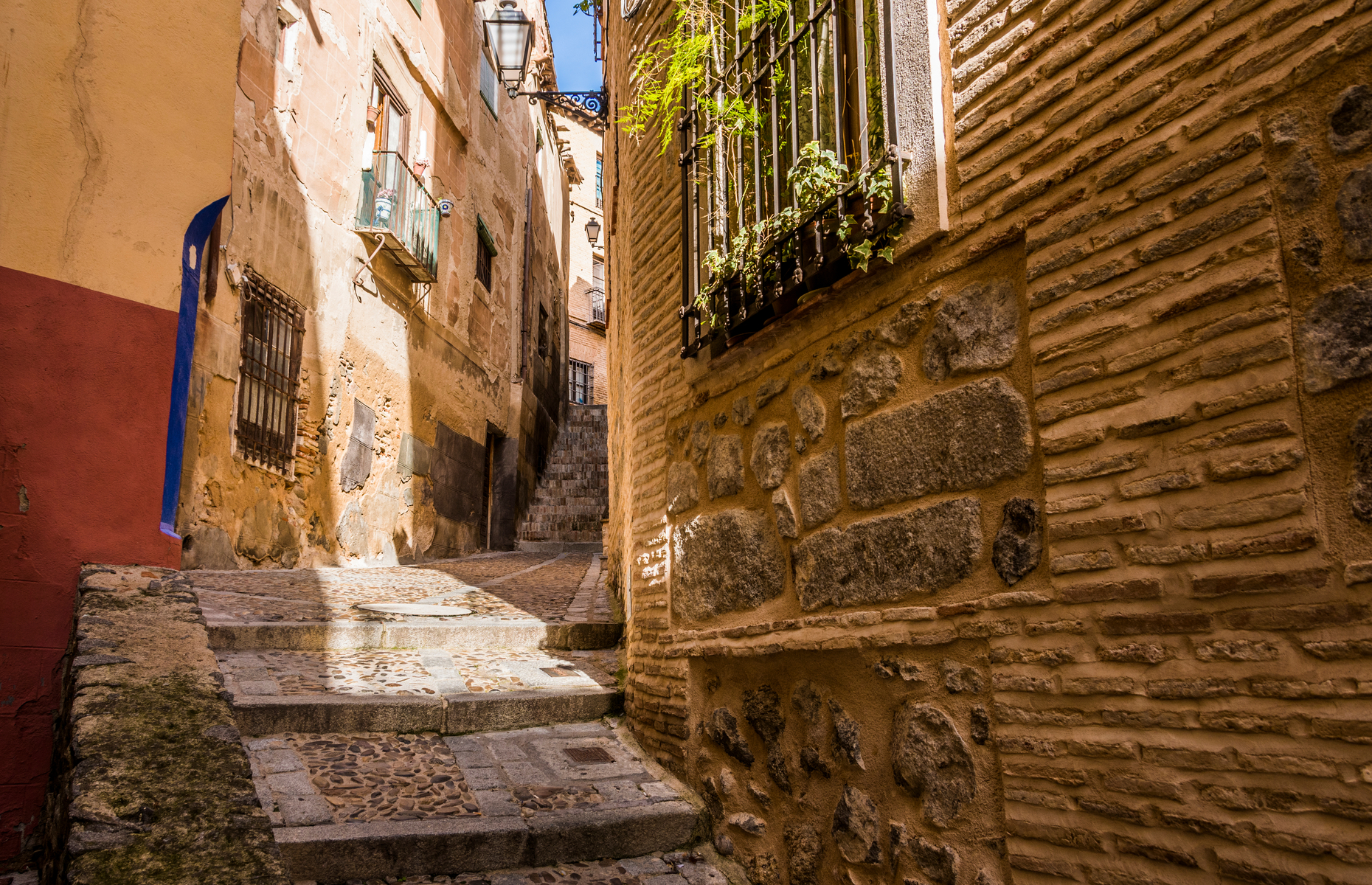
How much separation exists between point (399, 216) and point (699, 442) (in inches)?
289

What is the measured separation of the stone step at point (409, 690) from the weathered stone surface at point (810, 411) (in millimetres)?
1902

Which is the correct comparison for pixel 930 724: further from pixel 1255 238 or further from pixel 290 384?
pixel 290 384

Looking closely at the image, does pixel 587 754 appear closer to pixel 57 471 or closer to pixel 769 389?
pixel 769 389

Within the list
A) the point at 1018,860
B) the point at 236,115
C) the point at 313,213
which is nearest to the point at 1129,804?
the point at 1018,860

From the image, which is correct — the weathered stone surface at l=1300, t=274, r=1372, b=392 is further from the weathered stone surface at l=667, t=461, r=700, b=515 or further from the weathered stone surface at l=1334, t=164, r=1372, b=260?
the weathered stone surface at l=667, t=461, r=700, b=515

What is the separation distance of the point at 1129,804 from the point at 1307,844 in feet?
1.14

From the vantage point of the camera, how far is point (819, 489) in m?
2.99

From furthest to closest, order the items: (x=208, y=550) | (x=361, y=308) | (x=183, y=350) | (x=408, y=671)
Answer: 1. (x=361, y=308)
2. (x=208, y=550)
3. (x=408, y=671)
4. (x=183, y=350)

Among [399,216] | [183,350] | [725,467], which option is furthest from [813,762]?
[399,216]

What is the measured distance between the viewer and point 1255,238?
5.79ft

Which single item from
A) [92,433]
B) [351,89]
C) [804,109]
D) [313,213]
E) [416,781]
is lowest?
[416,781]

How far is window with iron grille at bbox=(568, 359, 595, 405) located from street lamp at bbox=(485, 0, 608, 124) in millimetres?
15257

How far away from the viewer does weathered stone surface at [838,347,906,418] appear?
2.70 metres

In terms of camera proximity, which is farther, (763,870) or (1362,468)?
(763,870)
